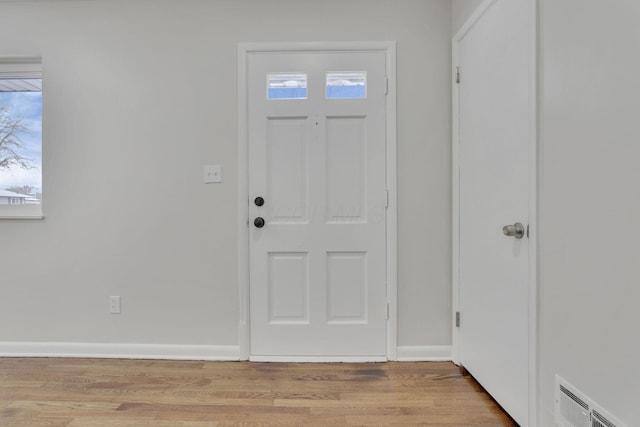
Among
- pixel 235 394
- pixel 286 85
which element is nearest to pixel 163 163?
pixel 286 85

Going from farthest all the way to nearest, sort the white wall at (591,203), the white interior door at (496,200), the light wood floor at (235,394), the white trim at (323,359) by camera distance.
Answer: the white trim at (323,359) < the light wood floor at (235,394) < the white interior door at (496,200) < the white wall at (591,203)

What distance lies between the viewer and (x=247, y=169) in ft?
6.85

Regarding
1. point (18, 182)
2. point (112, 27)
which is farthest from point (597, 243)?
point (18, 182)

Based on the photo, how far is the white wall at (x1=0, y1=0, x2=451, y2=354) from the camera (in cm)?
208

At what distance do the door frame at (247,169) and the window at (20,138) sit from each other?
56.4 inches

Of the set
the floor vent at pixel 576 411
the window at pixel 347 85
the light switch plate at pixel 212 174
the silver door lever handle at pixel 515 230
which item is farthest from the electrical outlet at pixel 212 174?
the floor vent at pixel 576 411

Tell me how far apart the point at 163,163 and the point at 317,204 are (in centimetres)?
104

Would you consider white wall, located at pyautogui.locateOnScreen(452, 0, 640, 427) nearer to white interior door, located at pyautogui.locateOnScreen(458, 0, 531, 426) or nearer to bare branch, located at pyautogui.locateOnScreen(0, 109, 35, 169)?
white interior door, located at pyautogui.locateOnScreen(458, 0, 531, 426)

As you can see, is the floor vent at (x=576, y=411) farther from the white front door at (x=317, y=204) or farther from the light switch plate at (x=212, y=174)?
the light switch plate at (x=212, y=174)

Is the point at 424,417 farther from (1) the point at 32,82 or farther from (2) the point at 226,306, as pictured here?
(1) the point at 32,82

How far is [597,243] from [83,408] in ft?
7.58

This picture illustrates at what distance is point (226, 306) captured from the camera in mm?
2123

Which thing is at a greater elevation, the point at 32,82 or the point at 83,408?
the point at 32,82

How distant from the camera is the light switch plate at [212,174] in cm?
211
